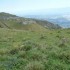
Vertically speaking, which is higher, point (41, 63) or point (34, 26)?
point (41, 63)

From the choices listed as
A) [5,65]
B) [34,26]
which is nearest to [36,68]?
[5,65]

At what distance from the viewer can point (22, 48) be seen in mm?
13750

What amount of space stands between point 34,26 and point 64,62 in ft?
220

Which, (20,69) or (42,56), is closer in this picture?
(20,69)

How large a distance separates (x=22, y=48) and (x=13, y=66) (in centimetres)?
361

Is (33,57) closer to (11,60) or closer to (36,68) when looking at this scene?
(11,60)

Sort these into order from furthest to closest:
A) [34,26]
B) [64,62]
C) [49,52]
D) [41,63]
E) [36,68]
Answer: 1. [34,26]
2. [49,52]
3. [64,62]
4. [41,63]
5. [36,68]

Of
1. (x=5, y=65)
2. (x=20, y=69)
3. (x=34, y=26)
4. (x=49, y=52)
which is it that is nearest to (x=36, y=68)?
(x=20, y=69)

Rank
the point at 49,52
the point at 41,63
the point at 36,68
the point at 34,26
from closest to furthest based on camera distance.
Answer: the point at 36,68, the point at 41,63, the point at 49,52, the point at 34,26

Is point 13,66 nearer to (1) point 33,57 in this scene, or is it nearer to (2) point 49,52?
(1) point 33,57

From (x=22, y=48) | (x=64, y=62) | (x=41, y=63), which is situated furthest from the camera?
(x=22, y=48)

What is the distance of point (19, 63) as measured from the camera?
1062 cm

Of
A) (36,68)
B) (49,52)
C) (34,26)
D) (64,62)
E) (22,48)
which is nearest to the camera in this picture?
(36,68)

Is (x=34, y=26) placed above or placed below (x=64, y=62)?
below
